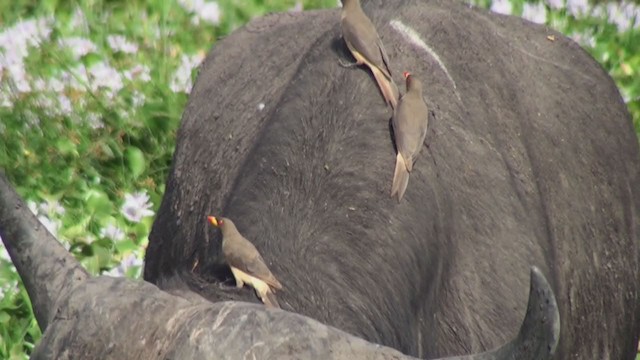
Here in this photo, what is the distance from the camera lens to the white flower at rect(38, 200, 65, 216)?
7.85m

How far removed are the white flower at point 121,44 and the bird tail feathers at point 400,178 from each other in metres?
4.64

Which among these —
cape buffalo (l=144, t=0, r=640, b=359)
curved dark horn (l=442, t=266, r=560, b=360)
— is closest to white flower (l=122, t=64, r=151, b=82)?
cape buffalo (l=144, t=0, r=640, b=359)

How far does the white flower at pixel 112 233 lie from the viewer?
7616 mm

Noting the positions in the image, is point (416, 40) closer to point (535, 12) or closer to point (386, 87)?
point (386, 87)

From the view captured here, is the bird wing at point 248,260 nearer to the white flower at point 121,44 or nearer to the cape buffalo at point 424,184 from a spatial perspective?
the cape buffalo at point 424,184

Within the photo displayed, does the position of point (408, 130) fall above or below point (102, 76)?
above

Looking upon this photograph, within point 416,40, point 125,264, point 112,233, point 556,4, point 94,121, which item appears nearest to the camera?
point 416,40

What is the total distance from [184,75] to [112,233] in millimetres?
1575

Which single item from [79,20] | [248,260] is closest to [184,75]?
[79,20]

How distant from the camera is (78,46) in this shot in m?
9.40

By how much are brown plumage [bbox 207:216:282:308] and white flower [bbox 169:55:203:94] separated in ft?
14.6

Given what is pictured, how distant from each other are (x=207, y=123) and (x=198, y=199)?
469 millimetres

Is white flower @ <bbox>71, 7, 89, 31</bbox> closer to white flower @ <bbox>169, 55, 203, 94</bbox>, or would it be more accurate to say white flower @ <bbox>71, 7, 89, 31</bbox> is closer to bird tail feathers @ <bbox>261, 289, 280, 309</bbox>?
white flower @ <bbox>169, 55, 203, 94</bbox>

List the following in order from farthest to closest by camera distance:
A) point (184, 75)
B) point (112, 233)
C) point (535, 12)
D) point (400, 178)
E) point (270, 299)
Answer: point (535, 12) < point (184, 75) < point (112, 233) < point (400, 178) < point (270, 299)
